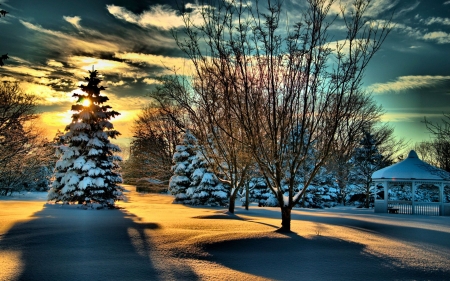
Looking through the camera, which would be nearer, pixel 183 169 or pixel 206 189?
pixel 206 189

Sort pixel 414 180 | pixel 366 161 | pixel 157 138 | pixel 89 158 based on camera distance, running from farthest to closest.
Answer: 1. pixel 157 138
2. pixel 366 161
3. pixel 414 180
4. pixel 89 158

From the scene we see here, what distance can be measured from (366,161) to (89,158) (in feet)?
76.8

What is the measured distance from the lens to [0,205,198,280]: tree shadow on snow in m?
5.86

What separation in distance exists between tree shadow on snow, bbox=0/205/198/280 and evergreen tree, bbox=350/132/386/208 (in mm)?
25421

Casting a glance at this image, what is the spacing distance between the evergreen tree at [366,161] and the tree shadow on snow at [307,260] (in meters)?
24.7

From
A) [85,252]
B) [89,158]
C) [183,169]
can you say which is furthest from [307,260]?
[183,169]

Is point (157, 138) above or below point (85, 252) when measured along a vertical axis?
above

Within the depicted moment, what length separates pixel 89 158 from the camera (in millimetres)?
19797

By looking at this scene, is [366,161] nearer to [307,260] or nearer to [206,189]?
[206,189]

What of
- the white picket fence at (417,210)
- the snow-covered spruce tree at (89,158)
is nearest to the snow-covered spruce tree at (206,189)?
the snow-covered spruce tree at (89,158)

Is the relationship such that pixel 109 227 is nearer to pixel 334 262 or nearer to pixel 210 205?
pixel 334 262

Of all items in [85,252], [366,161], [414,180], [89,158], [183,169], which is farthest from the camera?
[366,161]

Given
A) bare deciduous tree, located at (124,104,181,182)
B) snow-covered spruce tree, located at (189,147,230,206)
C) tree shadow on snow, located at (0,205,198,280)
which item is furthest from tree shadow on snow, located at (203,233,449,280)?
bare deciduous tree, located at (124,104,181,182)

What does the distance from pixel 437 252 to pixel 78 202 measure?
57.0 ft
